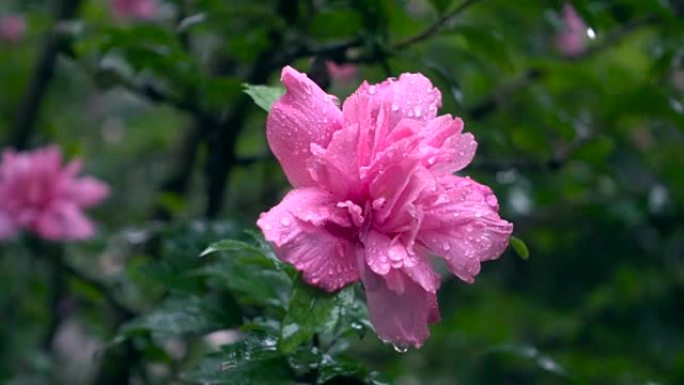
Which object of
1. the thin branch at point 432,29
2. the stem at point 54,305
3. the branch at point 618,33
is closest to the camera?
the thin branch at point 432,29

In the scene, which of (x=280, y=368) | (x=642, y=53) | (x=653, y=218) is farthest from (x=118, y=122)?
(x=280, y=368)

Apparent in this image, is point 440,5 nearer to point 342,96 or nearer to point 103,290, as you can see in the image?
point 103,290

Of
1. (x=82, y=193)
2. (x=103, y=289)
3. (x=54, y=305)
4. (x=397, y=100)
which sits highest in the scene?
(x=397, y=100)

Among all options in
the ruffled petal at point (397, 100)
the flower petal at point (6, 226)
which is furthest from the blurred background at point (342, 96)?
the ruffled petal at point (397, 100)

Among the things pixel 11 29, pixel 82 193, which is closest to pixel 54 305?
pixel 82 193

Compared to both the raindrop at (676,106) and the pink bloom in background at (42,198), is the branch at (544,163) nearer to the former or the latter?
the raindrop at (676,106)

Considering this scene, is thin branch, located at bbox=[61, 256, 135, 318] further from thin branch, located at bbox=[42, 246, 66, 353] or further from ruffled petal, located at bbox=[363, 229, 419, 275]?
ruffled petal, located at bbox=[363, 229, 419, 275]
